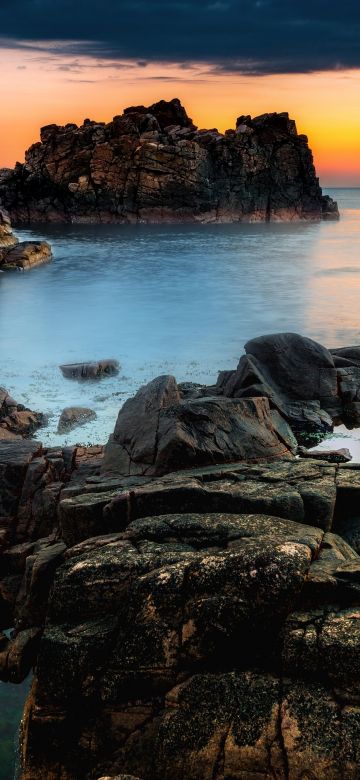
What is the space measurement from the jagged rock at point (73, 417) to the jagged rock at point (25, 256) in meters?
42.5

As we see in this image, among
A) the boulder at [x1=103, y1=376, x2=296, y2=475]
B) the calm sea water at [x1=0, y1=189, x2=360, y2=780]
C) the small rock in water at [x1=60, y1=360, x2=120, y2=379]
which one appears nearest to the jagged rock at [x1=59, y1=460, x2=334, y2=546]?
the boulder at [x1=103, y1=376, x2=296, y2=475]

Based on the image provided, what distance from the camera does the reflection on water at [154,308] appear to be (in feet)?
89.7

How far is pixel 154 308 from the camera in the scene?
45.8m

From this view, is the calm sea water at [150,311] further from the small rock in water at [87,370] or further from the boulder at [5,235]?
the boulder at [5,235]

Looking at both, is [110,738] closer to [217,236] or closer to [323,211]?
[217,236]

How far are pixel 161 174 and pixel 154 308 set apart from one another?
227 feet

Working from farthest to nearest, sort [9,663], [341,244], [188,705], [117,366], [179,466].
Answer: [341,244]
[117,366]
[179,466]
[9,663]
[188,705]

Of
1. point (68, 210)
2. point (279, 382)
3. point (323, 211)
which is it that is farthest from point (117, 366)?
point (323, 211)

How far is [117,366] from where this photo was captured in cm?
2834

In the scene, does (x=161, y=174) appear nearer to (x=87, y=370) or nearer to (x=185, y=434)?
(x=87, y=370)

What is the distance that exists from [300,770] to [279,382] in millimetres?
15118

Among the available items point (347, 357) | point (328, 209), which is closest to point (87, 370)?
A: point (347, 357)

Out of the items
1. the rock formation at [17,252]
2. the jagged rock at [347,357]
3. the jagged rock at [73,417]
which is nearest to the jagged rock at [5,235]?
the rock formation at [17,252]

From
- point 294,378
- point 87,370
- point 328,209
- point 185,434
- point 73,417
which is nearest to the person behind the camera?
point 185,434
